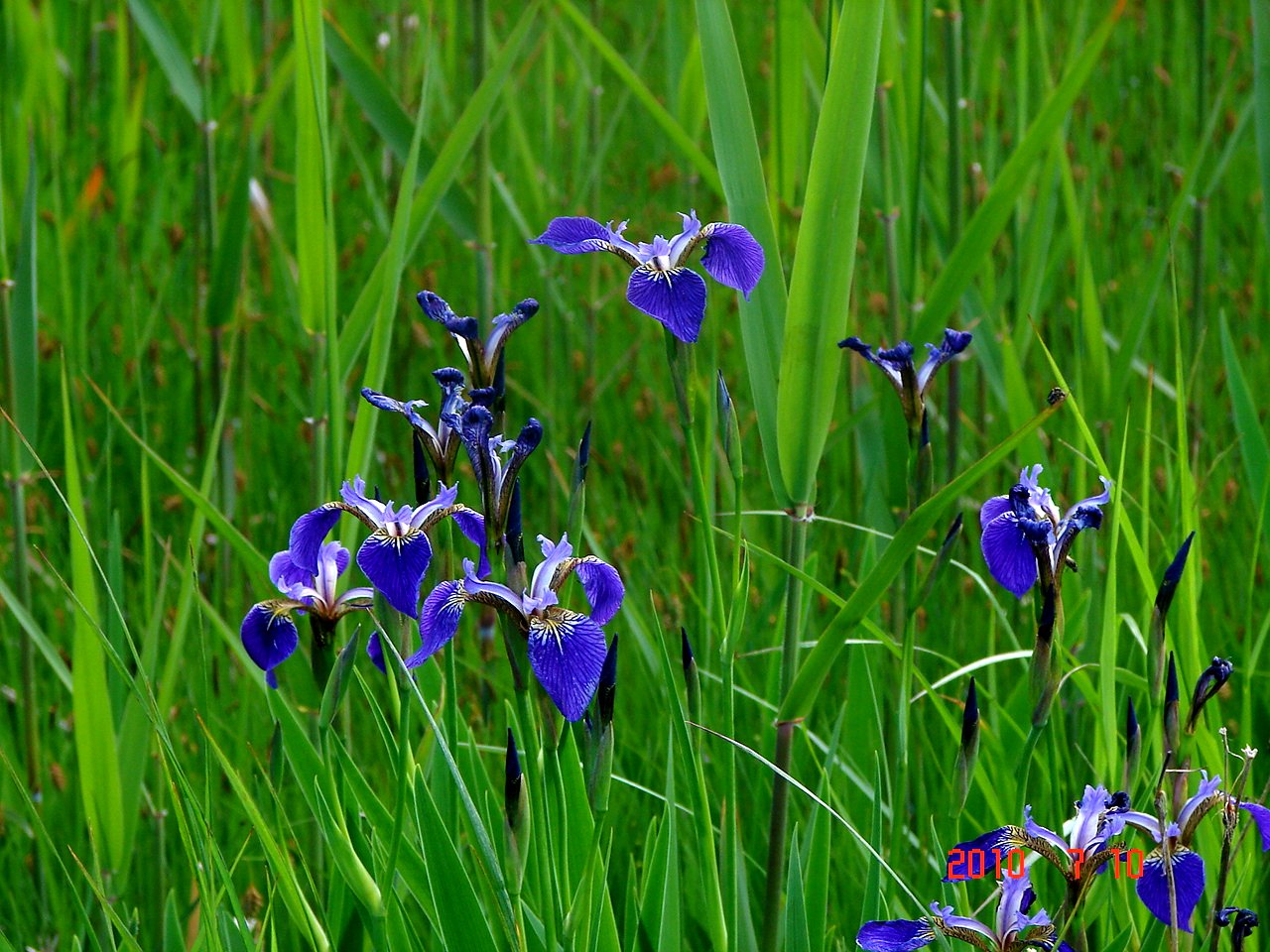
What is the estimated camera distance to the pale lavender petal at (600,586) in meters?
1.03

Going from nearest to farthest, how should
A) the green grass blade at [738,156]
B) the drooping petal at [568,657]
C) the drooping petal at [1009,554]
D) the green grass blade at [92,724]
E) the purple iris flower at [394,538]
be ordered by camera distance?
the drooping petal at [568,657], the purple iris flower at [394,538], the drooping petal at [1009,554], the green grass blade at [738,156], the green grass blade at [92,724]

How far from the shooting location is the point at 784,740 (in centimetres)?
137

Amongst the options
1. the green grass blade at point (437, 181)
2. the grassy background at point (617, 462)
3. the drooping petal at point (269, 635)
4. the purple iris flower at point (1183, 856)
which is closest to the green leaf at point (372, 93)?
the grassy background at point (617, 462)

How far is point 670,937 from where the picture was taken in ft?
4.14

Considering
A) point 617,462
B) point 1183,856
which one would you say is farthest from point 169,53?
point 1183,856

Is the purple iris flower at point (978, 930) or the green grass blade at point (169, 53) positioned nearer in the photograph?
the purple iris flower at point (978, 930)

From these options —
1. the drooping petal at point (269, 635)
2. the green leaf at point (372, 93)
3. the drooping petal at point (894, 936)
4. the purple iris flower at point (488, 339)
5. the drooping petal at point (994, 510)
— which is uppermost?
the green leaf at point (372, 93)

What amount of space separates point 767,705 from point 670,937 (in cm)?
36

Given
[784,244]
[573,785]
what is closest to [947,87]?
[784,244]

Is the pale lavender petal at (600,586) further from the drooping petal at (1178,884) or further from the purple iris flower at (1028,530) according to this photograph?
the drooping petal at (1178,884)

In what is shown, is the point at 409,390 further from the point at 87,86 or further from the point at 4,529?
the point at 87,86

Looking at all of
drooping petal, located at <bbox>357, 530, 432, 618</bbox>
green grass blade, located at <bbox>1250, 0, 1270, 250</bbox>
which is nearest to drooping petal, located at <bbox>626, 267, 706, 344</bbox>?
drooping petal, located at <bbox>357, 530, 432, 618</bbox>

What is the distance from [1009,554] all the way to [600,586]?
0.44 m

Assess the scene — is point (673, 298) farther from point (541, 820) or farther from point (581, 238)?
point (541, 820)
